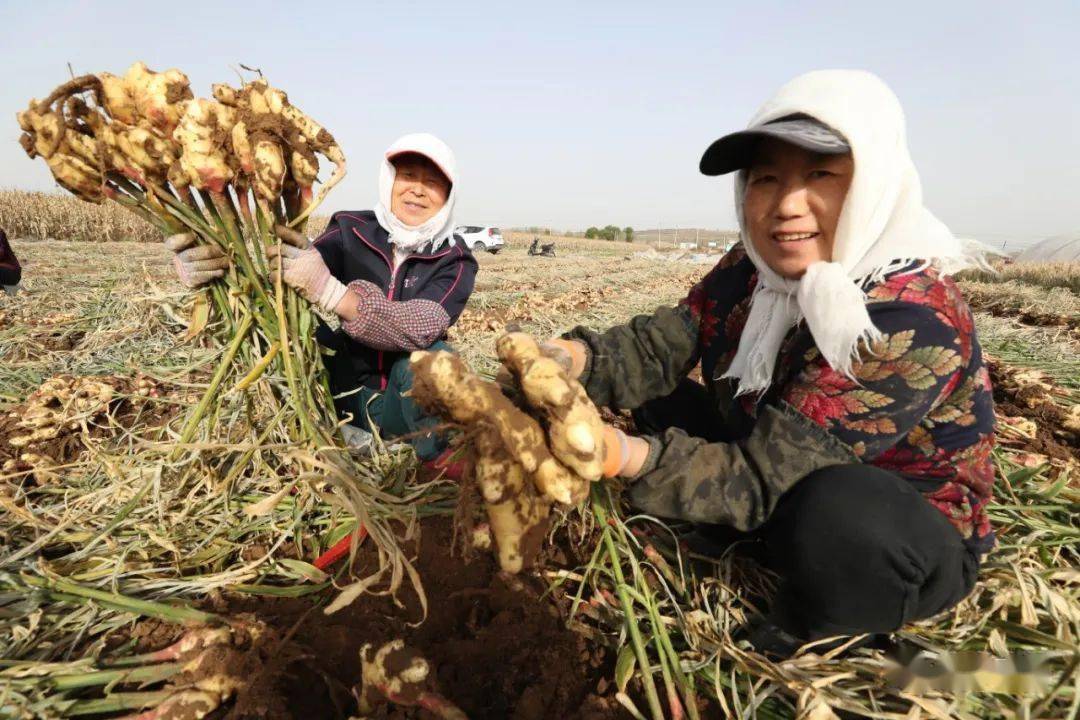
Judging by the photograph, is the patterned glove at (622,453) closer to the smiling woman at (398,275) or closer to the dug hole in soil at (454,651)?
the dug hole in soil at (454,651)

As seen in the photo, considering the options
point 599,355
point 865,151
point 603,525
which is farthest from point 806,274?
point 603,525

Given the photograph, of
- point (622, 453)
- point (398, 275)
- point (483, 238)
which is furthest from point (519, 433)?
point (483, 238)

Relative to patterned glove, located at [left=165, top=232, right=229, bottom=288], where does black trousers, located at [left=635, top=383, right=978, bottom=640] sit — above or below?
below

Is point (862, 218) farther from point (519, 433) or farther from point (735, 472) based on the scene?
point (519, 433)

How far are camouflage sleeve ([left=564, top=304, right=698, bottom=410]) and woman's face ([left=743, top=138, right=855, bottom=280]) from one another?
0.41m

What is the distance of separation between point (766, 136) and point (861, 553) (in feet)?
3.00

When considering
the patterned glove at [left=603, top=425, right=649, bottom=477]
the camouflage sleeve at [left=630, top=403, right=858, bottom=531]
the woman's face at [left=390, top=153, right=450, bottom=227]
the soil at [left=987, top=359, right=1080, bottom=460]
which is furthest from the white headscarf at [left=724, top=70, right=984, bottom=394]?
the soil at [left=987, top=359, right=1080, bottom=460]

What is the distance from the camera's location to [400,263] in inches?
83.4

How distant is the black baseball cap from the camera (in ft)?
3.56

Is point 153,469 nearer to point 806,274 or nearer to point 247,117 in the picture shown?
point 247,117

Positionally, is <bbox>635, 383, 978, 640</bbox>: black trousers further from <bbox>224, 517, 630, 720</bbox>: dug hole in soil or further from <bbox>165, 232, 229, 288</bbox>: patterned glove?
<bbox>165, 232, 229, 288</bbox>: patterned glove

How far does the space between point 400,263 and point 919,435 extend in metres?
1.79

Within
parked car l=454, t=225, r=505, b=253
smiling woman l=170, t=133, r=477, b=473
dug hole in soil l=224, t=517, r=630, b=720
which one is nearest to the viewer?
dug hole in soil l=224, t=517, r=630, b=720

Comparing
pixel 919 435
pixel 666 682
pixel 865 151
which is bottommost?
pixel 666 682
